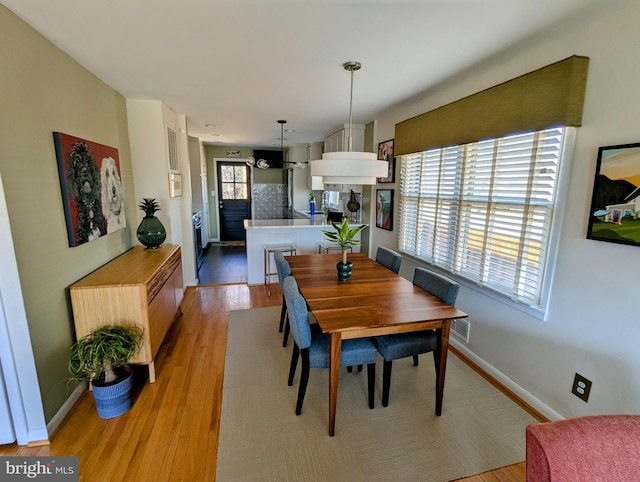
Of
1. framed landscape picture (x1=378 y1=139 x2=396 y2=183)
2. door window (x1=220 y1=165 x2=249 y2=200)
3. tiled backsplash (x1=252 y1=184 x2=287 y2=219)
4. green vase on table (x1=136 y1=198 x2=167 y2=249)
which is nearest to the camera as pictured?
green vase on table (x1=136 y1=198 x2=167 y2=249)

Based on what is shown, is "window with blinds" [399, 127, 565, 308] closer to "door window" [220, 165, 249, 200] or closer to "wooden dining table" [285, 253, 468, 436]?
"wooden dining table" [285, 253, 468, 436]

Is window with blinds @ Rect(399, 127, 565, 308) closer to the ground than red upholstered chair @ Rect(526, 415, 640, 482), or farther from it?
farther from it

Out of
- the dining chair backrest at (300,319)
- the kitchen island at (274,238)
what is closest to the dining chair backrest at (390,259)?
the dining chair backrest at (300,319)

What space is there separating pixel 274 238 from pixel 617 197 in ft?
12.6

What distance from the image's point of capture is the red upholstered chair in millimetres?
934

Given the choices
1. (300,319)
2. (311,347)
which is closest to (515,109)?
(300,319)

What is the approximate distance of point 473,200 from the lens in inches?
102

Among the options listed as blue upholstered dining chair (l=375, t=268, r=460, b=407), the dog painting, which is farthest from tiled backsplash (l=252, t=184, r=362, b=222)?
blue upholstered dining chair (l=375, t=268, r=460, b=407)

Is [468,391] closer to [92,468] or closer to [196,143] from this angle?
[92,468]

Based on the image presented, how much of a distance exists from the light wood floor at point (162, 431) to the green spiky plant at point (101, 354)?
282 mm

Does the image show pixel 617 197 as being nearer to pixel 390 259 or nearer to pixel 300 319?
pixel 390 259

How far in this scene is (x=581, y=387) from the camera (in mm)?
1805

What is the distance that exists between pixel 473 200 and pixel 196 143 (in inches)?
220

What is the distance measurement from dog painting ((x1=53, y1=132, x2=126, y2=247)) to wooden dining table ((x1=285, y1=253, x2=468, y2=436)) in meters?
1.68
